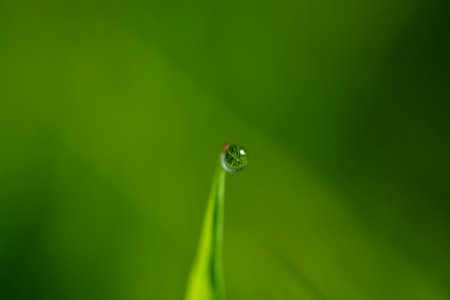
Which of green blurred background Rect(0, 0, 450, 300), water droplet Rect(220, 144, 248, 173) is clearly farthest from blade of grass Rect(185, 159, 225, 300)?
green blurred background Rect(0, 0, 450, 300)

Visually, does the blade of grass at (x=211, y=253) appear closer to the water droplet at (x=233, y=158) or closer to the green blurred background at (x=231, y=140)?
the water droplet at (x=233, y=158)

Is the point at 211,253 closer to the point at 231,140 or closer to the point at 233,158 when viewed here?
the point at 233,158

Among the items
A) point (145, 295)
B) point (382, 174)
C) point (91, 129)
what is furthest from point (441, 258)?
point (91, 129)

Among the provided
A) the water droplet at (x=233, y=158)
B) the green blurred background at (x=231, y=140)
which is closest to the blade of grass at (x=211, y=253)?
the water droplet at (x=233, y=158)

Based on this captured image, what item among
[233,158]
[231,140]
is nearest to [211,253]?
[233,158]

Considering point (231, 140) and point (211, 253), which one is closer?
point (211, 253)
